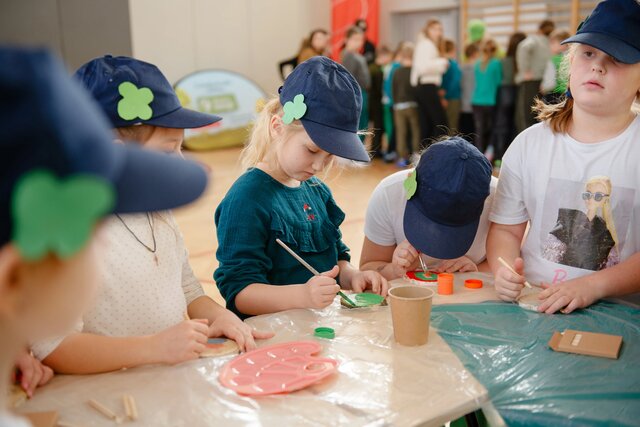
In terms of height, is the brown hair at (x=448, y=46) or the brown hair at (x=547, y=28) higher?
the brown hair at (x=547, y=28)

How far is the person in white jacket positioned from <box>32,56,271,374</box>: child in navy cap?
545 cm

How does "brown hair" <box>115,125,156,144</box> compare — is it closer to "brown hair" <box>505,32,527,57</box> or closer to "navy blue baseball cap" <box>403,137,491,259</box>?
"navy blue baseball cap" <box>403,137,491,259</box>

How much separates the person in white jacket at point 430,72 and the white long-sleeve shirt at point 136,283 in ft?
18.1

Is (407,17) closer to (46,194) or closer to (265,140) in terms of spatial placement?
(265,140)

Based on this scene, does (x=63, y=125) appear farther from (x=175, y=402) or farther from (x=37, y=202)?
(x=175, y=402)

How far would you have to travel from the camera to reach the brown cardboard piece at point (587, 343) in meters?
1.22

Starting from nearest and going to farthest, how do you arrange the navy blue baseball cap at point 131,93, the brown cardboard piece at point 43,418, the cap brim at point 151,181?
the cap brim at point 151,181 < the brown cardboard piece at point 43,418 < the navy blue baseball cap at point 131,93

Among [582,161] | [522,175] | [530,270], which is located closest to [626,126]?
[582,161]

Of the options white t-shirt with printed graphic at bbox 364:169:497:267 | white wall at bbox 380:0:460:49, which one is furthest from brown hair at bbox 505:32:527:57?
white t-shirt with printed graphic at bbox 364:169:497:267

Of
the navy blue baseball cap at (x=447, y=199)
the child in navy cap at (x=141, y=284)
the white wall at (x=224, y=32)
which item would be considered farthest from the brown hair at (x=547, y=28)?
the child in navy cap at (x=141, y=284)

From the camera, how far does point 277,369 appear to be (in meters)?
1.15

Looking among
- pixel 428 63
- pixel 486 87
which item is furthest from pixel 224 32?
pixel 486 87

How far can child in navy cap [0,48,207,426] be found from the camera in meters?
0.51

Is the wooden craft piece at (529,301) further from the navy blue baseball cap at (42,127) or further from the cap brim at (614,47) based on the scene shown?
the navy blue baseball cap at (42,127)
